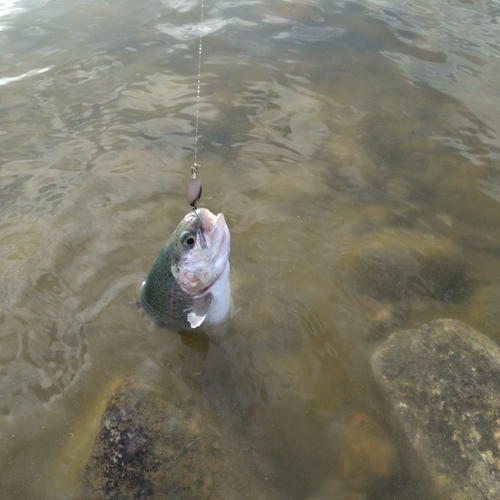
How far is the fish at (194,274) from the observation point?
3721mm

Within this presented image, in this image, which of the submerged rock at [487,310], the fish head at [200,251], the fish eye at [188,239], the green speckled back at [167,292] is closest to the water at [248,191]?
the submerged rock at [487,310]

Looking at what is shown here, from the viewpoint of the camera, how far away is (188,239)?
3.71 m

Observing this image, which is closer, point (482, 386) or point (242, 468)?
point (242, 468)

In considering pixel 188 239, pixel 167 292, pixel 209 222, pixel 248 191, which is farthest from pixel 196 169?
pixel 248 191

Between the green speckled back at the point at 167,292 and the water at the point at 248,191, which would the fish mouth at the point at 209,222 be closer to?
the green speckled back at the point at 167,292

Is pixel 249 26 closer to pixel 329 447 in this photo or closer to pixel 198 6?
pixel 198 6

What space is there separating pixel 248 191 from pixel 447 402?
3.13 metres

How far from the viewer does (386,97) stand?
7062 millimetres

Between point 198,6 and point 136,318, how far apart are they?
305 inches

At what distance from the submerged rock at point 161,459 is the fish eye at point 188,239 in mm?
1261

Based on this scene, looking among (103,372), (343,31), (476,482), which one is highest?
(343,31)

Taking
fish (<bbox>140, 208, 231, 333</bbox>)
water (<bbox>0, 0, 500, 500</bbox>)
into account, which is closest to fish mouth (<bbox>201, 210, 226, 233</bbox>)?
fish (<bbox>140, 208, 231, 333</bbox>)

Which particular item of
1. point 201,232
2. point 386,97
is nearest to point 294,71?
point 386,97

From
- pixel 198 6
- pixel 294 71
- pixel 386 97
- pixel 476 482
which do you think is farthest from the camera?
pixel 198 6
